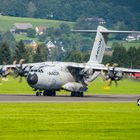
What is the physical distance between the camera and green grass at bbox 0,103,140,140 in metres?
44.8

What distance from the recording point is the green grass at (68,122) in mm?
44812

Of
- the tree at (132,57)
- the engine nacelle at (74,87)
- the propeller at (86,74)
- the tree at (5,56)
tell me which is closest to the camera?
the engine nacelle at (74,87)

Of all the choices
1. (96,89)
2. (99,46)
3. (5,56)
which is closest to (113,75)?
(99,46)

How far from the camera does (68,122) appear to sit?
50.6 metres

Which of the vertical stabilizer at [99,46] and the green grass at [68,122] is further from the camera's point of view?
the vertical stabilizer at [99,46]

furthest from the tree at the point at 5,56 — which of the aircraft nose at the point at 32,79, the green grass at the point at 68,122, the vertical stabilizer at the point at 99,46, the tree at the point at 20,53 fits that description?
the green grass at the point at 68,122

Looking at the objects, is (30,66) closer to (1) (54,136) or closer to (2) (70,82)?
(2) (70,82)

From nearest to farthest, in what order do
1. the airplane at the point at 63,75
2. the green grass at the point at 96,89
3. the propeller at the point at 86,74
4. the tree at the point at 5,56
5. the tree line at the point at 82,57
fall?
the airplane at the point at 63,75 → the propeller at the point at 86,74 → the green grass at the point at 96,89 → the tree at the point at 5,56 → the tree line at the point at 82,57

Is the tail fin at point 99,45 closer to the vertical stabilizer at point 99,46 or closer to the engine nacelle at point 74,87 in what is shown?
the vertical stabilizer at point 99,46

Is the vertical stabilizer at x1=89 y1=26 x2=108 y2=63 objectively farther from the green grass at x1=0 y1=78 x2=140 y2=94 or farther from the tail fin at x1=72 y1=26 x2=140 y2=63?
the green grass at x1=0 y1=78 x2=140 y2=94

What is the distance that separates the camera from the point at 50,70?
85.1 metres

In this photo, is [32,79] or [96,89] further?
[96,89]

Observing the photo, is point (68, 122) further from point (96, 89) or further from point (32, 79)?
point (96, 89)

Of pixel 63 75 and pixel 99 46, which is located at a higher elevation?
pixel 99 46
